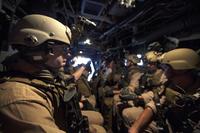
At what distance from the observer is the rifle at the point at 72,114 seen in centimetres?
225

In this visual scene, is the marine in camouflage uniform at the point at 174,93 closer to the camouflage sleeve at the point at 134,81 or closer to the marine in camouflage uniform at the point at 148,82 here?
the marine in camouflage uniform at the point at 148,82

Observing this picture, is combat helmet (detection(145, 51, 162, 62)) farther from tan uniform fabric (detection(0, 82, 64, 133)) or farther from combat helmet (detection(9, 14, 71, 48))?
tan uniform fabric (detection(0, 82, 64, 133))

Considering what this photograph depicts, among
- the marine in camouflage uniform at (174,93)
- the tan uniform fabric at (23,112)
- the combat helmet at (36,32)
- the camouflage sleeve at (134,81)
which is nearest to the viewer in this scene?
the tan uniform fabric at (23,112)

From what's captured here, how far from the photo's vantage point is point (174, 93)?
12.2 feet

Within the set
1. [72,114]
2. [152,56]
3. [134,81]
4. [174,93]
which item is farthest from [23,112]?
[152,56]

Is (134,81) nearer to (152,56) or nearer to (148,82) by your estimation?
(148,82)

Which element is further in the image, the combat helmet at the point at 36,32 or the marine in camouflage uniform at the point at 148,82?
the marine in camouflage uniform at the point at 148,82

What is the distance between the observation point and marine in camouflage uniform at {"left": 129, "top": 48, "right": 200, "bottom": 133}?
3.61 meters

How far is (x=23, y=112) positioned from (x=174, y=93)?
260 cm

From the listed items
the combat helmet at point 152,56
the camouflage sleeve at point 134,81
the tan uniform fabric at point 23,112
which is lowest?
the camouflage sleeve at point 134,81

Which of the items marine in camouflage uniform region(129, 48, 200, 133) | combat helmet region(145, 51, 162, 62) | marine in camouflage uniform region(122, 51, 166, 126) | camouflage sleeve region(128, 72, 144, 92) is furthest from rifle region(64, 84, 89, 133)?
combat helmet region(145, 51, 162, 62)

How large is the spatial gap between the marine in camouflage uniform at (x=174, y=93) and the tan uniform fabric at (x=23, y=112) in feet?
7.34

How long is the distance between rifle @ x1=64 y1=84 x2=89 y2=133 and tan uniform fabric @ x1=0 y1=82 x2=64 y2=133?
0.43 metres

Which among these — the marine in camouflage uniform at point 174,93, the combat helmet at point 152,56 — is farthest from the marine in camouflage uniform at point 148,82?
the marine in camouflage uniform at point 174,93
